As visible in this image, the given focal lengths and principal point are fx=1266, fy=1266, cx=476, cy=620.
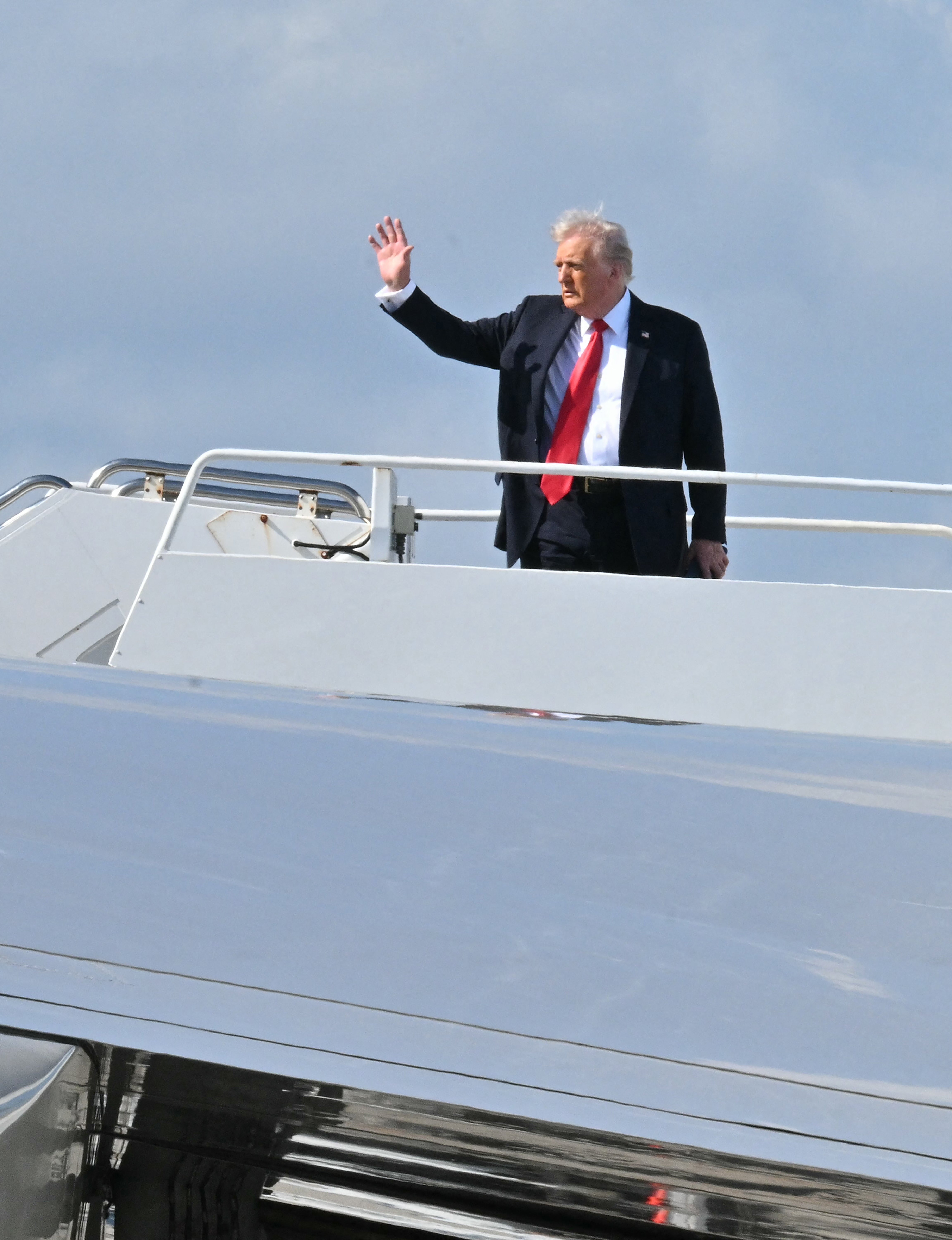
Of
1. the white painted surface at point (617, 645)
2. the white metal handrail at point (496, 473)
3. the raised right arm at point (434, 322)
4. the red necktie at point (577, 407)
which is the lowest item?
the white painted surface at point (617, 645)

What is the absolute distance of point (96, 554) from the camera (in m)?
4.78

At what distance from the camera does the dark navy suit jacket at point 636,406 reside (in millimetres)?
3568

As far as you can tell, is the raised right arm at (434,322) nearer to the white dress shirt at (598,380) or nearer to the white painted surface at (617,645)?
the white dress shirt at (598,380)

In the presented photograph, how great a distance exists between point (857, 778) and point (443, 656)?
2.08m

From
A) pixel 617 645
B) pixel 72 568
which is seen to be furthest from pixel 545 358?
pixel 72 568

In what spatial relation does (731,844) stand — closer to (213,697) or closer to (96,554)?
(213,697)

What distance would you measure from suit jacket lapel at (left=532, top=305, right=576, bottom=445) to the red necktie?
0.05m

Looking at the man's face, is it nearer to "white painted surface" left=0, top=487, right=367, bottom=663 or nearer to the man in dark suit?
the man in dark suit

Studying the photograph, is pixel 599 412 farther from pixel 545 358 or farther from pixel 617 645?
pixel 617 645

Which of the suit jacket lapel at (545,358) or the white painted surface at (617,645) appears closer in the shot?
the white painted surface at (617,645)

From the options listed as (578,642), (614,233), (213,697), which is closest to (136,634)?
(578,642)

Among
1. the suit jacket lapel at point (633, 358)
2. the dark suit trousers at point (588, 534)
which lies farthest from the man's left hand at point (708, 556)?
the suit jacket lapel at point (633, 358)

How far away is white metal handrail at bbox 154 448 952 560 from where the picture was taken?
3188 millimetres

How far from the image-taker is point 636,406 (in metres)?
3.59
